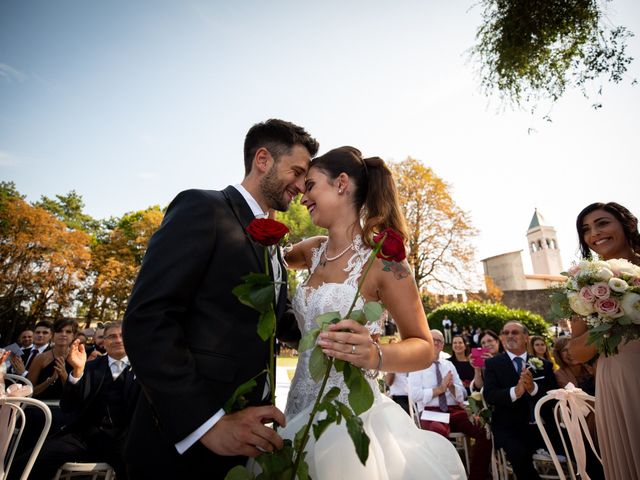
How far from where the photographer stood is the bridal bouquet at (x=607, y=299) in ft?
8.63

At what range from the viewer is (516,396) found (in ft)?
15.3

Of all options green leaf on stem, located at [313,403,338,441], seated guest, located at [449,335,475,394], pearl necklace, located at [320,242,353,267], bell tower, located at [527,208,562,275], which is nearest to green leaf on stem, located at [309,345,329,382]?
green leaf on stem, located at [313,403,338,441]

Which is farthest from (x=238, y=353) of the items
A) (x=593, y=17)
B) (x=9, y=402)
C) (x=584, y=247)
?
(x=593, y=17)

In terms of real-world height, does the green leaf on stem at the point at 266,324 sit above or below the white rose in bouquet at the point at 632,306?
above

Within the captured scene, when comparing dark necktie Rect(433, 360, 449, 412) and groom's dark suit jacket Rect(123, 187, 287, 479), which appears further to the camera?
dark necktie Rect(433, 360, 449, 412)

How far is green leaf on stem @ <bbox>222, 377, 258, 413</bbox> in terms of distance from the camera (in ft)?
3.88

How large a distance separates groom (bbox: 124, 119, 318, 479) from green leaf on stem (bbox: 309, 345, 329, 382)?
256mm

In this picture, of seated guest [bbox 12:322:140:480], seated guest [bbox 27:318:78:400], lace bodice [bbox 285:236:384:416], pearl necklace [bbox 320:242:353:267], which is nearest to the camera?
lace bodice [bbox 285:236:384:416]

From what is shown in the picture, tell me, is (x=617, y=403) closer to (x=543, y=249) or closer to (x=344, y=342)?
(x=344, y=342)

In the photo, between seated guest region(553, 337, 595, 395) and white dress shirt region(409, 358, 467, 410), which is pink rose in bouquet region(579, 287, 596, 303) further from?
white dress shirt region(409, 358, 467, 410)

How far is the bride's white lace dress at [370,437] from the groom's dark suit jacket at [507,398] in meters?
3.63

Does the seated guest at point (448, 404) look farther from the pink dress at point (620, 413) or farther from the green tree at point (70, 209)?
the green tree at point (70, 209)

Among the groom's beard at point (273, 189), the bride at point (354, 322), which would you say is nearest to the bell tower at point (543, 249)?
the bride at point (354, 322)

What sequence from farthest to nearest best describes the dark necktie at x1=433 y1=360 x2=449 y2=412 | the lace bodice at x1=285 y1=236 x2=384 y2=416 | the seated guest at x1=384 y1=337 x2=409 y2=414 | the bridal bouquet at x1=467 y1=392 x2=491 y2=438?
the seated guest at x1=384 y1=337 x2=409 y2=414 → the dark necktie at x1=433 y1=360 x2=449 y2=412 → the bridal bouquet at x1=467 y1=392 x2=491 y2=438 → the lace bodice at x1=285 y1=236 x2=384 y2=416
